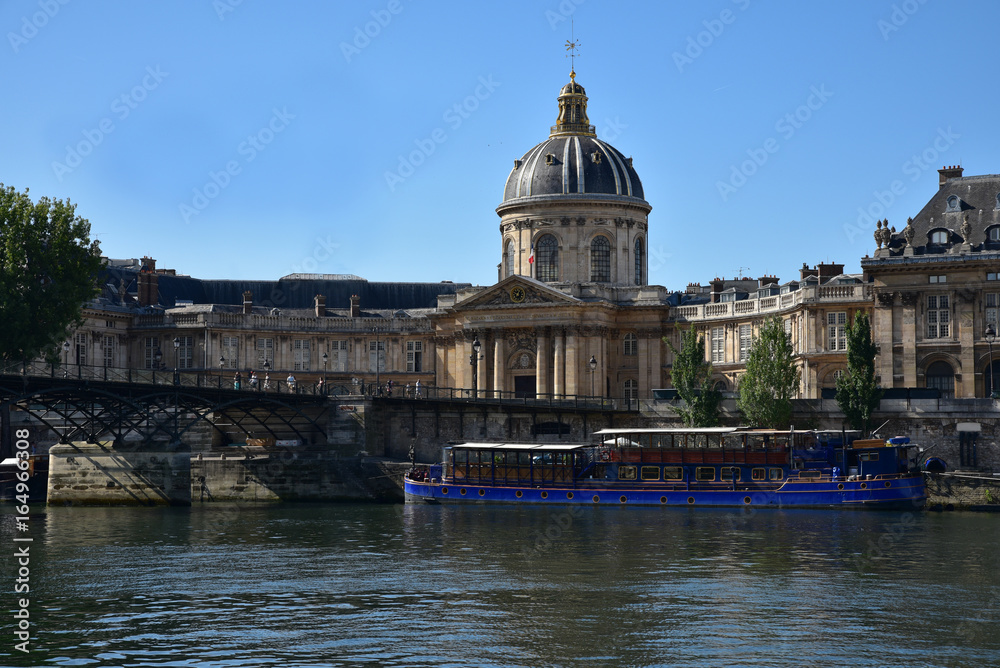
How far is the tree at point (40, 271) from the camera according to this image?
8338cm

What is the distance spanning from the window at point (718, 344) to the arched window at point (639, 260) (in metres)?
9.85

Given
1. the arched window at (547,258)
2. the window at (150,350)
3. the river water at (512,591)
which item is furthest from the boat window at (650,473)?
the window at (150,350)

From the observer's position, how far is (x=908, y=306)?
92938 mm

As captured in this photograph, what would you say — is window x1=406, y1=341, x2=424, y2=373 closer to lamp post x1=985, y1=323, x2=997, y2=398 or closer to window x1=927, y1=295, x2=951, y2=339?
window x1=927, y1=295, x2=951, y2=339

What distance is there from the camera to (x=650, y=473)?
81.2 m

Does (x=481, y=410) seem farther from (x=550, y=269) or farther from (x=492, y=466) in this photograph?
(x=550, y=269)

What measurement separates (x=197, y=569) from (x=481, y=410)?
45883mm

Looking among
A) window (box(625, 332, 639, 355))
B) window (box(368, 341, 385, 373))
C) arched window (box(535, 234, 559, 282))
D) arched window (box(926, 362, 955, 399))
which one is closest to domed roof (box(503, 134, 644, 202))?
arched window (box(535, 234, 559, 282))

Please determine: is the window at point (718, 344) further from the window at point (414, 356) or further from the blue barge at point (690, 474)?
the blue barge at point (690, 474)

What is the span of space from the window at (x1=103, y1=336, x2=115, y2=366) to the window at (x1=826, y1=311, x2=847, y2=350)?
5917 cm

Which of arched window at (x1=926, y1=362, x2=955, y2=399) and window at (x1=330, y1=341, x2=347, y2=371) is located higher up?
window at (x1=330, y1=341, x2=347, y2=371)

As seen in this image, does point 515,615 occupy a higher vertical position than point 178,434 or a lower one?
lower

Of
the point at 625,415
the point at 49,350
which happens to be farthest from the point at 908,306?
the point at 49,350

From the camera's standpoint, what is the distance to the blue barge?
77.1 meters
